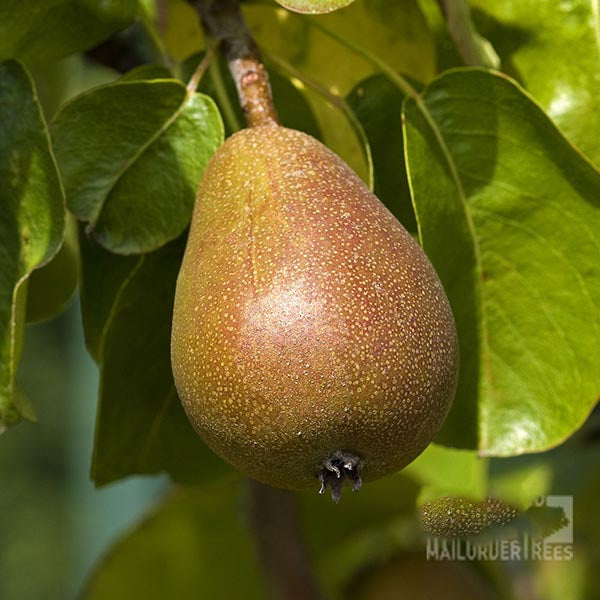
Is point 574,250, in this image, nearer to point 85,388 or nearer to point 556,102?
point 556,102

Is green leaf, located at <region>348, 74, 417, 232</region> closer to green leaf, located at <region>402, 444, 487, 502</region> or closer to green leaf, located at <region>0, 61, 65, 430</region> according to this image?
green leaf, located at <region>0, 61, 65, 430</region>

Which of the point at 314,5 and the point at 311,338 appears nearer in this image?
the point at 311,338

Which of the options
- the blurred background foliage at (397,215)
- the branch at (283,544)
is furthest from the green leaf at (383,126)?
the branch at (283,544)

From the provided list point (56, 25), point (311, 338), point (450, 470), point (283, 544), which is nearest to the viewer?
point (311, 338)

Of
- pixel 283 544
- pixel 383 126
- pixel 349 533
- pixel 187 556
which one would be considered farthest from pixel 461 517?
pixel 187 556

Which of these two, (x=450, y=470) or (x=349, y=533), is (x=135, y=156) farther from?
(x=349, y=533)

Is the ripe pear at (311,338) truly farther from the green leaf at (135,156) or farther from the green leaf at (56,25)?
the green leaf at (56,25)
